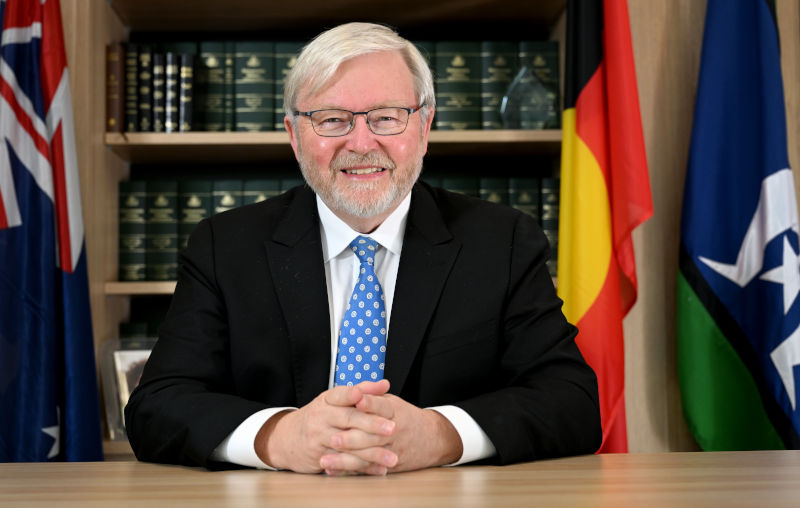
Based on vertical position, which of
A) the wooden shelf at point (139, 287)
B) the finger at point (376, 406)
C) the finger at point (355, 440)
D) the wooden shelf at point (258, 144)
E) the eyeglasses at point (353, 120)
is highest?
the wooden shelf at point (258, 144)

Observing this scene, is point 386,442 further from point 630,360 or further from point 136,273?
point 136,273

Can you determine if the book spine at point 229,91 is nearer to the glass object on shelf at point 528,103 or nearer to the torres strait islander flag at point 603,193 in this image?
the glass object on shelf at point 528,103

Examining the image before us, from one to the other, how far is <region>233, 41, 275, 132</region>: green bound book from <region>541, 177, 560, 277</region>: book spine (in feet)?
3.16

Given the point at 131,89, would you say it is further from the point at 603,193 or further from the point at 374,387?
the point at 374,387

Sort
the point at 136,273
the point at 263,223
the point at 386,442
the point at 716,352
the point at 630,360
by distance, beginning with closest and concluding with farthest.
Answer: the point at 386,442 → the point at 263,223 → the point at 716,352 → the point at 630,360 → the point at 136,273

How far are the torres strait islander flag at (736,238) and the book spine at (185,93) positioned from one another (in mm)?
1627

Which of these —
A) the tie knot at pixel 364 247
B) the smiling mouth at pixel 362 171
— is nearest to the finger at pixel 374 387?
→ the tie knot at pixel 364 247

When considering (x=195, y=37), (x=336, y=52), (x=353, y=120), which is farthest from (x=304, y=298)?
(x=195, y=37)

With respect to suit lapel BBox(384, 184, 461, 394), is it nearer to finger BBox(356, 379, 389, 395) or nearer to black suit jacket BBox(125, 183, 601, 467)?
black suit jacket BBox(125, 183, 601, 467)

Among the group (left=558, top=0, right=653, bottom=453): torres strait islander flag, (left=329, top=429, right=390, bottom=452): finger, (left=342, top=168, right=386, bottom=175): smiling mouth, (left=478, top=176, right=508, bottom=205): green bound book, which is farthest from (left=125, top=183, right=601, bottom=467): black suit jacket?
(left=478, top=176, right=508, bottom=205): green bound book

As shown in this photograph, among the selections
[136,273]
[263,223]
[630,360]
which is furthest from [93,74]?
[630,360]

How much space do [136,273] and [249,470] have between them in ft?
5.79

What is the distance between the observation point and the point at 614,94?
8.04 ft

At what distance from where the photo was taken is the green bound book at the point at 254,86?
2740mm
